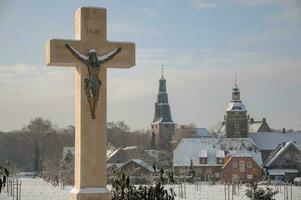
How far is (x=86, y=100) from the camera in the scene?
12625 millimetres

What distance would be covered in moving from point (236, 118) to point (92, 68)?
8610cm

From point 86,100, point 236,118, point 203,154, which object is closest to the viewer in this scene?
point 86,100

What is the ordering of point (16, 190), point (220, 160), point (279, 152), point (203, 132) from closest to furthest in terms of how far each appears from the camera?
point (16, 190)
point (220, 160)
point (279, 152)
point (203, 132)

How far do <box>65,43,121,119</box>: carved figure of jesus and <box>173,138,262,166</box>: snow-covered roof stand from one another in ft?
216

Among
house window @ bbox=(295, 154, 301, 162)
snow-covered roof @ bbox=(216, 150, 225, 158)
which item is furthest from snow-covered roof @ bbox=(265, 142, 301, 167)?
snow-covered roof @ bbox=(216, 150, 225, 158)

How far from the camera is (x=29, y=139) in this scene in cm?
10794

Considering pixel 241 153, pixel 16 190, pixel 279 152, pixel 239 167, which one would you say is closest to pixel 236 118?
pixel 279 152

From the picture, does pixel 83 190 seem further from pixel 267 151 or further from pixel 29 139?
pixel 29 139

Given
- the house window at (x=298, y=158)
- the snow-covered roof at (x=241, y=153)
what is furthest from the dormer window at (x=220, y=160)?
the house window at (x=298, y=158)

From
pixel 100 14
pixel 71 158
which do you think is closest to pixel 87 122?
pixel 100 14

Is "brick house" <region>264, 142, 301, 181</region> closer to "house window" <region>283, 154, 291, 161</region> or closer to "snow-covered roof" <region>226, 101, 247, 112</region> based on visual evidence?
"house window" <region>283, 154, 291, 161</region>

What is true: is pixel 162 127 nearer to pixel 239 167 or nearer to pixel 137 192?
pixel 239 167

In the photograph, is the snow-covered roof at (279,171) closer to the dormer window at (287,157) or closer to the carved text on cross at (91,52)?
the dormer window at (287,157)

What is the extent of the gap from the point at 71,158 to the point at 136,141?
61151mm
